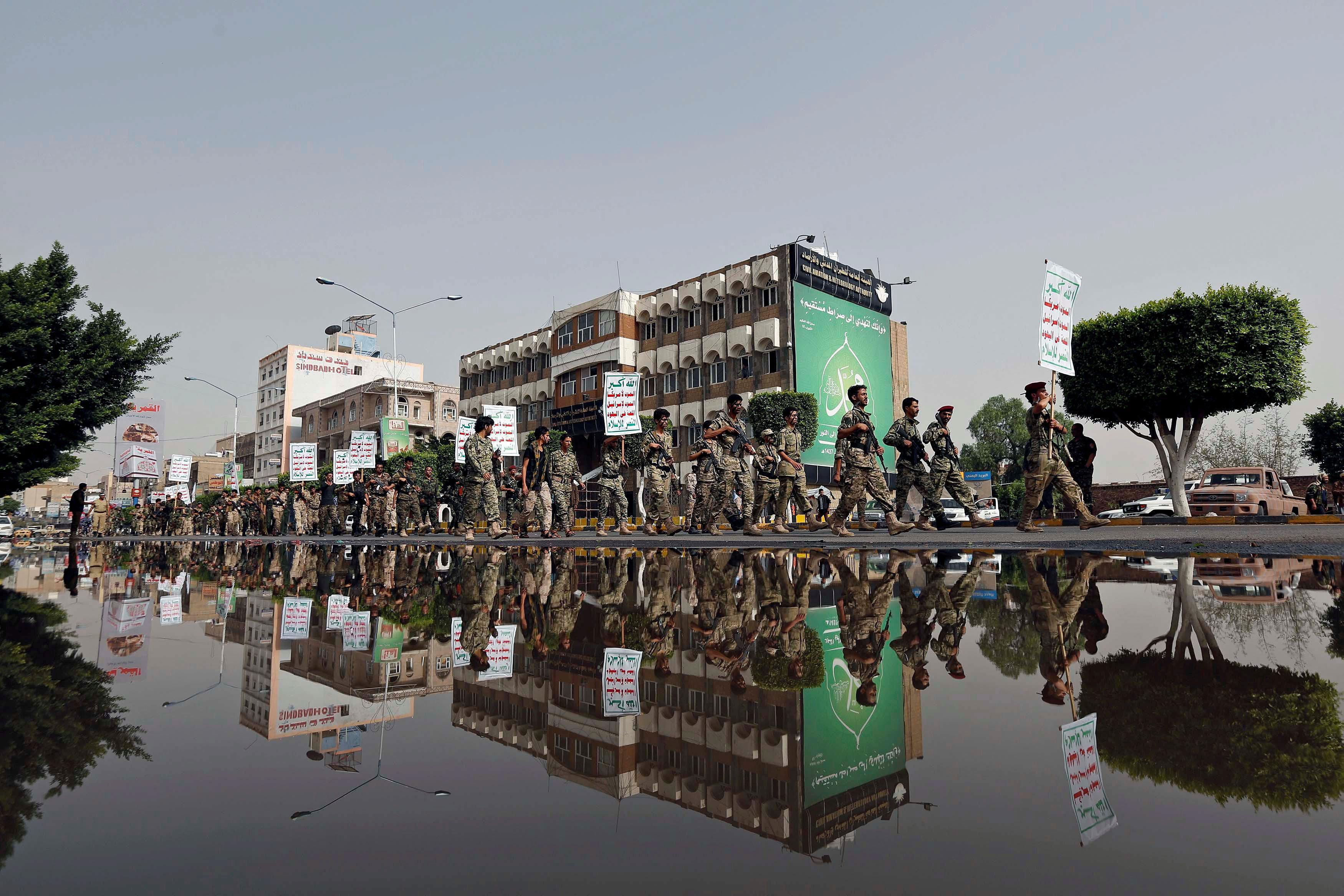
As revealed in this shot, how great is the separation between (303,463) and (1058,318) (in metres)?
25.4

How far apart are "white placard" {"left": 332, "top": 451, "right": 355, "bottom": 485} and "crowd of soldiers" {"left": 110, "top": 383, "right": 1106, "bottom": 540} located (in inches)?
196

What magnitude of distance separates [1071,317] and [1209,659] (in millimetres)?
9367

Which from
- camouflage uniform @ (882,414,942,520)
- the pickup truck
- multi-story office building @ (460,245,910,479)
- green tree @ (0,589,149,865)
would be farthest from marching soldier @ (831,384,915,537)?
multi-story office building @ (460,245,910,479)

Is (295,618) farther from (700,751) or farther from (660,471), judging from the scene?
(660,471)

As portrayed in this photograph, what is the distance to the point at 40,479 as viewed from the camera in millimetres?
21578

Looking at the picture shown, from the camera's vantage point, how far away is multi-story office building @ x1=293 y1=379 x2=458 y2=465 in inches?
2768

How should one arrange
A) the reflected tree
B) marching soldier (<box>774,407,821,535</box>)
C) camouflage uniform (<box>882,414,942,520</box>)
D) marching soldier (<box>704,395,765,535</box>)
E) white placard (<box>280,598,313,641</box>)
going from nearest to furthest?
the reflected tree → white placard (<box>280,598,313,641</box>) → camouflage uniform (<box>882,414,942,520</box>) → marching soldier (<box>774,407,821,535</box>) → marching soldier (<box>704,395,765,535</box>)

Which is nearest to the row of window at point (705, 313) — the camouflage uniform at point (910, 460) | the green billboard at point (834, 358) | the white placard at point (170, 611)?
the green billboard at point (834, 358)

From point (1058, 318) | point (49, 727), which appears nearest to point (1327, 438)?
point (1058, 318)

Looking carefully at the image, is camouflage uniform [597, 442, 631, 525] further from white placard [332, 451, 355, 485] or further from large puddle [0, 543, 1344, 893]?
white placard [332, 451, 355, 485]

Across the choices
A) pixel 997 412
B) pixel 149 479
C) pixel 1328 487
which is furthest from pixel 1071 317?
pixel 997 412

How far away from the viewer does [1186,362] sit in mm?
24859

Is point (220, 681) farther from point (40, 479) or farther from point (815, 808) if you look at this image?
point (40, 479)

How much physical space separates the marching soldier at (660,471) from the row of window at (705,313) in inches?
1098
